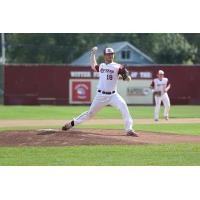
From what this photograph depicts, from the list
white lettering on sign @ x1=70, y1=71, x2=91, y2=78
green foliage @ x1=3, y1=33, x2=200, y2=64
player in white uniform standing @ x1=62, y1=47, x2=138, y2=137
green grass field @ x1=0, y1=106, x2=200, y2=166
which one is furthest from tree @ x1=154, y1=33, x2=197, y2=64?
green grass field @ x1=0, y1=106, x2=200, y2=166

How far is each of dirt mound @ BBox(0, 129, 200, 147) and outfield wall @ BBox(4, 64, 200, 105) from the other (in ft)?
77.9

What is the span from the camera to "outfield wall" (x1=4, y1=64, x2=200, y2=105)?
3906cm

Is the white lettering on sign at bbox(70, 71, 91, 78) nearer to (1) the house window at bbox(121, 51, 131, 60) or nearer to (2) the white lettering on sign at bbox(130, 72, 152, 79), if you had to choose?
(2) the white lettering on sign at bbox(130, 72, 152, 79)

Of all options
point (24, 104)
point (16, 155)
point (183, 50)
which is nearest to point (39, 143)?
point (16, 155)

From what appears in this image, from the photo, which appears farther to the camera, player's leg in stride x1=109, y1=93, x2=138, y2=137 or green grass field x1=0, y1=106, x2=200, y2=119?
green grass field x1=0, y1=106, x2=200, y2=119

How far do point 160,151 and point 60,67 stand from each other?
90.2 feet

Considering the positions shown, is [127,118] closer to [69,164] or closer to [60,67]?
[69,164]

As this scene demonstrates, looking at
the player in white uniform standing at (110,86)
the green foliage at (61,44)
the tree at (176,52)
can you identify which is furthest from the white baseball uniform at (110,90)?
the green foliage at (61,44)

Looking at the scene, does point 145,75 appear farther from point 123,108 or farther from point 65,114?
point 123,108

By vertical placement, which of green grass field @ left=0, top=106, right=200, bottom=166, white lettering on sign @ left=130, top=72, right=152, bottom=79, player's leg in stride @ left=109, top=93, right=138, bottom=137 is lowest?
green grass field @ left=0, top=106, right=200, bottom=166

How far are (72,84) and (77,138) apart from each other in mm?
25262

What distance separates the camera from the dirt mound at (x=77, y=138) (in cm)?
1364

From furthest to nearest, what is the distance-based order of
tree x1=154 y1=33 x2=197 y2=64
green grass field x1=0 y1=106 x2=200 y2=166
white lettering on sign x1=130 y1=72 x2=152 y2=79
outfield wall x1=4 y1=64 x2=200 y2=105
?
tree x1=154 y1=33 x2=197 y2=64
white lettering on sign x1=130 y1=72 x2=152 y2=79
outfield wall x1=4 y1=64 x2=200 y2=105
green grass field x1=0 y1=106 x2=200 y2=166

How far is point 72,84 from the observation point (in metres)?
39.1
